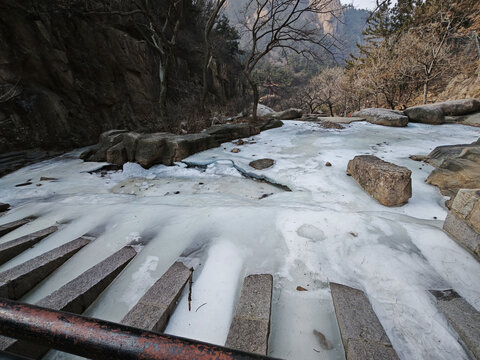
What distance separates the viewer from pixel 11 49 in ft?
16.5

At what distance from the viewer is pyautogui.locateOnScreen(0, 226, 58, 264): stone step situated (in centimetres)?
149

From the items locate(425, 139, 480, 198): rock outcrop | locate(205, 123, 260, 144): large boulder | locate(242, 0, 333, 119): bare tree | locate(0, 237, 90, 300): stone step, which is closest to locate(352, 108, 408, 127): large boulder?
locate(242, 0, 333, 119): bare tree

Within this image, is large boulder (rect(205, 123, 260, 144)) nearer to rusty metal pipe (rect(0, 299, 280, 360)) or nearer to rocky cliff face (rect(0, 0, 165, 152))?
rocky cliff face (rect(0, 0, 165, 152))

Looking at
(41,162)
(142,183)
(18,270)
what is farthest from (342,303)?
(41,162)

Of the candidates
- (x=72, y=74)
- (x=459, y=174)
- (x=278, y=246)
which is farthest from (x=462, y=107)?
(x=72, y=74)

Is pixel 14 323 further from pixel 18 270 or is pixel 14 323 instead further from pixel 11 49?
pixel 11 49

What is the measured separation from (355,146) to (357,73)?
1605 centimetres

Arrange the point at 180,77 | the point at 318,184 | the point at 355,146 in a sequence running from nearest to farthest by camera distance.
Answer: the point at 318,184 → the point at 355,146 → the point at 180,77

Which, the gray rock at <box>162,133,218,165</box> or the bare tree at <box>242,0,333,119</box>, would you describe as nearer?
the gray rock at <box>162,133,218,165</box>

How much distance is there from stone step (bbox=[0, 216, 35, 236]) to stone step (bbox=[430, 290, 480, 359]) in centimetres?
332

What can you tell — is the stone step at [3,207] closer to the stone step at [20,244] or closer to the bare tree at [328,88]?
the stone step at [20,244]

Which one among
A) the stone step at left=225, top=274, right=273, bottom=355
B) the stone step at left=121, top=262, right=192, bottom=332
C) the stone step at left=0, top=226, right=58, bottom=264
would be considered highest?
the stone step at left=0, top=226, right=58, bottom=264

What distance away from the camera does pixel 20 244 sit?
1.58 m

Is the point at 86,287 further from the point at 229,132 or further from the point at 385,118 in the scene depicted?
the point at 385,118
